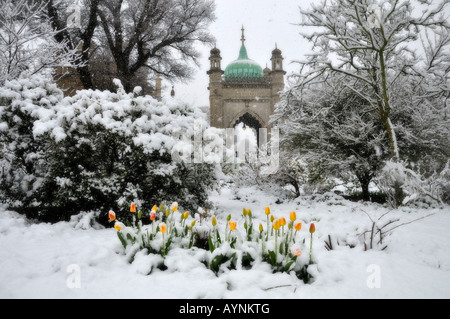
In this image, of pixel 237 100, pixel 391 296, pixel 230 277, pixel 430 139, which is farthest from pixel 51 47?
pixel 237 100

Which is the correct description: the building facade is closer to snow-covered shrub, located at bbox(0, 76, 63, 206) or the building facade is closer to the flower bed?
snow-covered shrub, located at bbox(0, 76, 63, 206)

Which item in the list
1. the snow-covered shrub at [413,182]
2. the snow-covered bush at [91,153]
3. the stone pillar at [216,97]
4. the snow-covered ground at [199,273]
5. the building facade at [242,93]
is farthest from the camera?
the building facade at [242,93]

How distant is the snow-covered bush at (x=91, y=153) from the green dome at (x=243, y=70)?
23.5 meters

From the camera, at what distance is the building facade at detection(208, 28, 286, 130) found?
26250mm

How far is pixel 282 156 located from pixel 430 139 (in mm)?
3591

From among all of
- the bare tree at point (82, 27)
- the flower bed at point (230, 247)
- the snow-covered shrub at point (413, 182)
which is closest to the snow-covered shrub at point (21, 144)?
the flower bed at point (230, 247)

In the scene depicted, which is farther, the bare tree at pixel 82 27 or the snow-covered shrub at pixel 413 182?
the bare tree at pixel 82 27

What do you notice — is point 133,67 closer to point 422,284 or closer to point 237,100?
point 422,284

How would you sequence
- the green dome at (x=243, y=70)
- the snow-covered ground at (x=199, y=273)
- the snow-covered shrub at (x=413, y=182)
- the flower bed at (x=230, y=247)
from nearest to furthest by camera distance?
1. the snow-covered ground at (x=199, y=273)
2. the flower bed at (x=230, y=247)
3. the snow-covered shrub at (x=413, y=182)
4. the green dome at (x=243, y=70)

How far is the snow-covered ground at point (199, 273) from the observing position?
205cm

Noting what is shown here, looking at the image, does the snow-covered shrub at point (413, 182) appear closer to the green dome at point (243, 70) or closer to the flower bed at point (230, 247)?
the flower bed at point (230, 247)

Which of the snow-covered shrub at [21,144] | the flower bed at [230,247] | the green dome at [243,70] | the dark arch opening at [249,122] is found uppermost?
the green dome at [243,70]

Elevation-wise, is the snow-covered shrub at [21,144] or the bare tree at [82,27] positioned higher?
the bare tree at [82,27]

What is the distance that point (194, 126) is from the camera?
16.3ft
